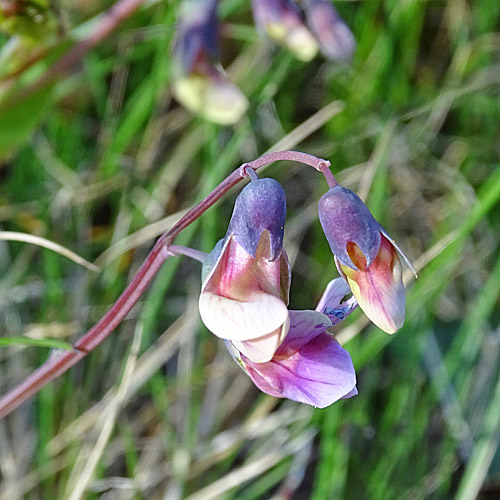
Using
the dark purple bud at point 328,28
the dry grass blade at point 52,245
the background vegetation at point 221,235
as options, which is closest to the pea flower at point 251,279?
the dry grass blade at point 52,245

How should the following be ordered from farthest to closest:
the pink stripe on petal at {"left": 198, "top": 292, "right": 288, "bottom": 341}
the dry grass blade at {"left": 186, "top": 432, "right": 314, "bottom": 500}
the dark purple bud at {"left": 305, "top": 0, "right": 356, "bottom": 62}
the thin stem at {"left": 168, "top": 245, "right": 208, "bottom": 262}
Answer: the dark purple bud at {"left": 305, "top": 0, "right": 356, "bottom": 62} < the dry grass blade at {"left": 186, "top": 432, "right": 314, "bottom": 500} < the thin stem at {"left": 168, "top": 245, "right": 208, "bottom": 262} < the pink stripe on petal at {"left": 198, "top": 292, "right": 288, "bottom": 341}

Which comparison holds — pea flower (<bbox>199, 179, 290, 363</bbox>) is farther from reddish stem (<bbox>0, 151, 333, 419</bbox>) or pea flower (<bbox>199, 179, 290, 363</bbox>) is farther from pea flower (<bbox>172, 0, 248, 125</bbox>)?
pea flower (<bbox>172, 0, 248, 125</bbox>)

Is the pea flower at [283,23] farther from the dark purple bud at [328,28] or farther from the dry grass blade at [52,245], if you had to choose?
the dry grass blade at [52,245]

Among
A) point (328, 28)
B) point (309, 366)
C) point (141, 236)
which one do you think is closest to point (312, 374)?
point (309, 366)

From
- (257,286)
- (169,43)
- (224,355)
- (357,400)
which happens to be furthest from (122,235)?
(257,286)

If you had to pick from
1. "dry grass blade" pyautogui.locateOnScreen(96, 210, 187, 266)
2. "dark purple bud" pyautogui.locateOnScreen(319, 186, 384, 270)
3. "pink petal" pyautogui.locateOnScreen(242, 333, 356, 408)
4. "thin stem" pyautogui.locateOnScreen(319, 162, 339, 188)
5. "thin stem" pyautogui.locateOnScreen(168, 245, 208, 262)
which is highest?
"thin stem" pyautogui.locateOnScreen(319, 162, 339, 188)

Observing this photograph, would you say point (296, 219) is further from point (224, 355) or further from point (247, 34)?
point (247, 34)

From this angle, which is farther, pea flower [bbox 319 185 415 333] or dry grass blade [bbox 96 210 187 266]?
dry grass blade [bbox 96 210 187 266]

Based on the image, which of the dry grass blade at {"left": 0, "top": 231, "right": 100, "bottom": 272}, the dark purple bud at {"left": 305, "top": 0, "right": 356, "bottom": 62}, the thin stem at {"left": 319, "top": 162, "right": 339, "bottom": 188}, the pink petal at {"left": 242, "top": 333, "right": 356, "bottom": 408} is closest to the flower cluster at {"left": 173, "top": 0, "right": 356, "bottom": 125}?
the dark purple bud at {"left": 305, "top": 0, "right": 356, "bottom": 62}
